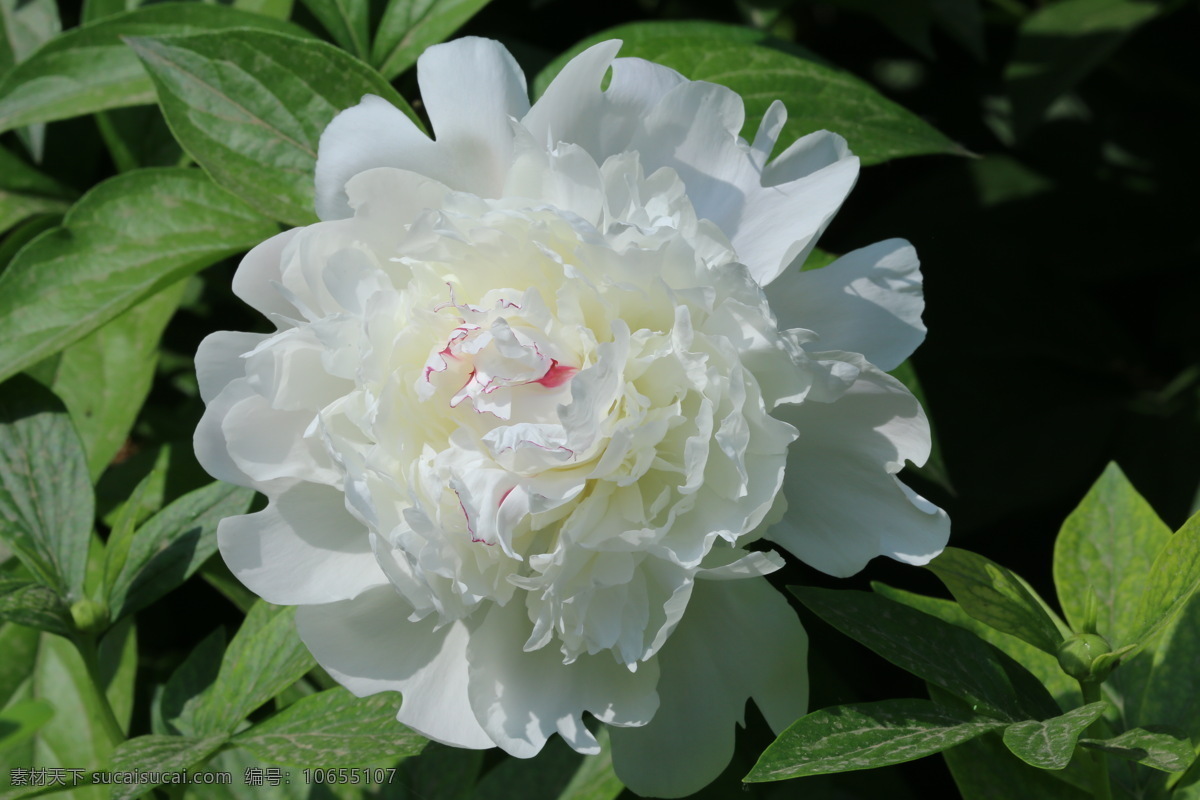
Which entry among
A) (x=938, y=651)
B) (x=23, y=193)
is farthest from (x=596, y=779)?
(x=23, y=193)

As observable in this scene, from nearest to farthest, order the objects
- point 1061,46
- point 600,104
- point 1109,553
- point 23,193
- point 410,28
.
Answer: point 600,104, point 1109,553, point 410,28, point 23,193, point 1061,46

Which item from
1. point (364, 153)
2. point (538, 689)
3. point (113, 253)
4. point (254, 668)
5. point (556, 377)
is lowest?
point (254, 668)

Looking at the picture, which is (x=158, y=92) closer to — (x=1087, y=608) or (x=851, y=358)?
(x=851, y=358)

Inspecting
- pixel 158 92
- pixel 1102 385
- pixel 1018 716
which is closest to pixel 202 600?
pixel 158 92

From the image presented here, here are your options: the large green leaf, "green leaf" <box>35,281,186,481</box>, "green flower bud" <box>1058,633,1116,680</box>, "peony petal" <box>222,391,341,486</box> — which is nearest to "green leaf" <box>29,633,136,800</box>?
the large green leaf

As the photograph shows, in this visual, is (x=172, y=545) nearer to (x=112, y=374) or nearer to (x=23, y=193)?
(x=112, y=374)

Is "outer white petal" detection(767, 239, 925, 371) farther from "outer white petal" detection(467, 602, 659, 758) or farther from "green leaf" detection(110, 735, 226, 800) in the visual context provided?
"green leaf" detection(110, 735, 226, 800)

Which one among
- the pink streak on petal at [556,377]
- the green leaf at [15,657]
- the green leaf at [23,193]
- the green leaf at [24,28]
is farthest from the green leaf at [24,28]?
the pink streak on petal at [556,377]
